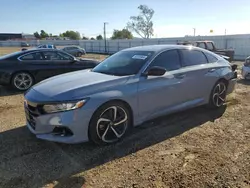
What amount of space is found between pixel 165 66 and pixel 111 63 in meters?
1.04

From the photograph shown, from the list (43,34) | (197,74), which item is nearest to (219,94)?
(197,74)

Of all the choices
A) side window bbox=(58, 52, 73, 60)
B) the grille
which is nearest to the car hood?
the grille

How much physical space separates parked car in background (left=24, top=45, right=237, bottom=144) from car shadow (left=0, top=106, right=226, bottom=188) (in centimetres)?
24

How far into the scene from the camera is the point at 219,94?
541 cm

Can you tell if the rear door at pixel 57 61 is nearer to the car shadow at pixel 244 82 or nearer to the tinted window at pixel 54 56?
the tinted window at pixel 54 56

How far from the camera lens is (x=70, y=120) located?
3.28 m

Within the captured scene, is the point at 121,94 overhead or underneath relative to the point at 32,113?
overhead

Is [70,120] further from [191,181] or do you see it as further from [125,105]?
[191,181]

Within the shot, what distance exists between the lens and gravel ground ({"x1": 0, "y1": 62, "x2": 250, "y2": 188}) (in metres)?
2.83

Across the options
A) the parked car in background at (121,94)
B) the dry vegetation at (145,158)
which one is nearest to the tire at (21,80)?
the dry vegetation at (145,158)

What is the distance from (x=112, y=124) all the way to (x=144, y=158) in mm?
724

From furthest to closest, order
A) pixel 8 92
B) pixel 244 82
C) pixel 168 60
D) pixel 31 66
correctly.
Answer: pixel 244 82 < pixel 31 66 < pixel 8 92 < pixel 168 60

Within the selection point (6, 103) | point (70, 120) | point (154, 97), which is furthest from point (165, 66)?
point (6, 103)

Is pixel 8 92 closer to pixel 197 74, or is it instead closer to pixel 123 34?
pixel 197 74
